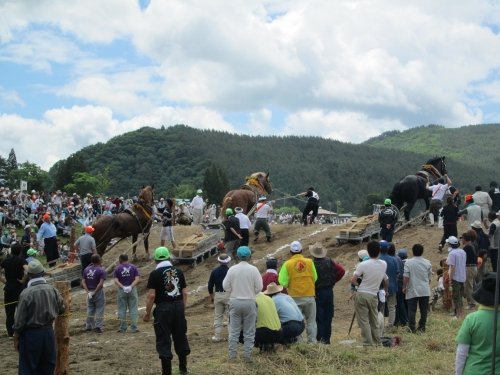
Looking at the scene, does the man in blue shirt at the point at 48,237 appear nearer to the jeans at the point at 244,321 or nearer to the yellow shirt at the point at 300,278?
the yellow shirt at the point at 300,278

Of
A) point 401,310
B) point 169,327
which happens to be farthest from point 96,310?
point 401,310

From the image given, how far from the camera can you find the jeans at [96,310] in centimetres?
1431

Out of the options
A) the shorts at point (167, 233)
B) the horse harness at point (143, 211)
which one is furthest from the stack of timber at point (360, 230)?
the horse harness at point (143, 211)

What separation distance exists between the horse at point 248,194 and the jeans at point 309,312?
12.0 metres

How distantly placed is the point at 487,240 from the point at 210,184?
247ft

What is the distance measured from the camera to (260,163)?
474 feet

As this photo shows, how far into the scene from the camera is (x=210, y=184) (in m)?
91.8

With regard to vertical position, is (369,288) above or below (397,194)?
below

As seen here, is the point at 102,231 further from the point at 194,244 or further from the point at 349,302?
the point at 349,302

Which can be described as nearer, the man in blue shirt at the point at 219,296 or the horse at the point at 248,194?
the man in blue shirt at the point at 219,296

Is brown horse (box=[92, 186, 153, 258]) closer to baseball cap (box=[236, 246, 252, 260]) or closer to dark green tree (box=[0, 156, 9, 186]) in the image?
baseball cap (box=[236, 246, 252, 260])

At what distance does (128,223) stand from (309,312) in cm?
1199

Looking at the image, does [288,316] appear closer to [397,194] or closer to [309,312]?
[309,312]

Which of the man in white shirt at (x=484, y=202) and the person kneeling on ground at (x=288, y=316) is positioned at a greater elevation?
the man in white shirt at (x=484, y=202)
